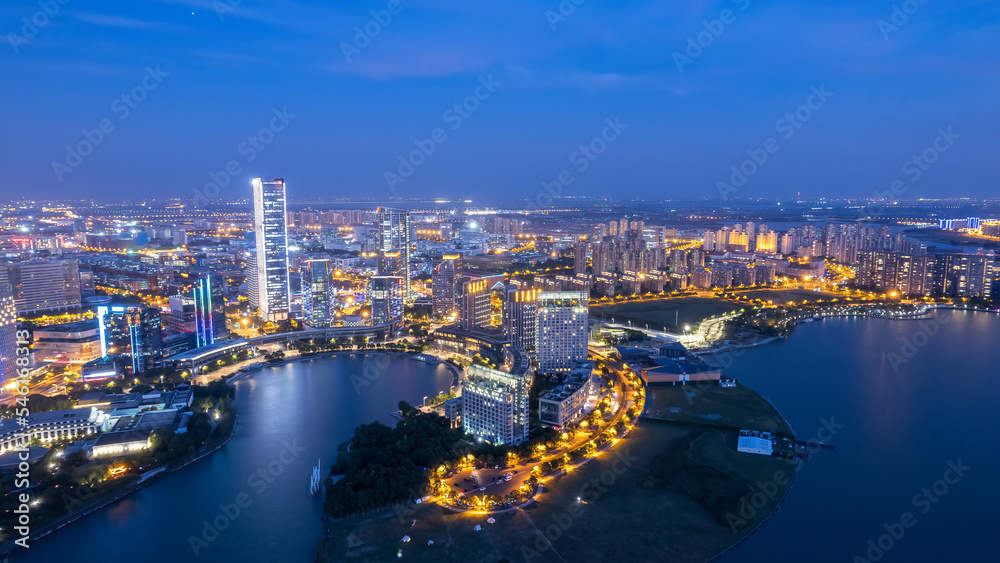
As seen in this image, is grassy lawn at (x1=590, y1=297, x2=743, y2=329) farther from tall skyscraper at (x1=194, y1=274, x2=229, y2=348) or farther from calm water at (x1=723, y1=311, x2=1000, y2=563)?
tall skyscraper at (x1=194, y1=274, x2=229, y2=348)

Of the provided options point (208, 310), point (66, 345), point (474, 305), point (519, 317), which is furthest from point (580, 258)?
point (66, 345)

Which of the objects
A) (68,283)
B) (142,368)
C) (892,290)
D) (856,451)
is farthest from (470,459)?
(892,290)

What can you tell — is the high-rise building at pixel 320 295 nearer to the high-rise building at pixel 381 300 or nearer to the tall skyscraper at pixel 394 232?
the high-rise building at pixel 381 300

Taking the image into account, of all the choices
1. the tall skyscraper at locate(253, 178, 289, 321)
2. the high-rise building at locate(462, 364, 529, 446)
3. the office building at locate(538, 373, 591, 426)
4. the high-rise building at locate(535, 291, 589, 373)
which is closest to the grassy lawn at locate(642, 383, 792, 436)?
the office building at locate(538, 373, 591, 426)

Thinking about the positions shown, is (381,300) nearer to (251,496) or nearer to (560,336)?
(560,336)

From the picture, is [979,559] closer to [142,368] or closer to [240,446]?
[240,446]
